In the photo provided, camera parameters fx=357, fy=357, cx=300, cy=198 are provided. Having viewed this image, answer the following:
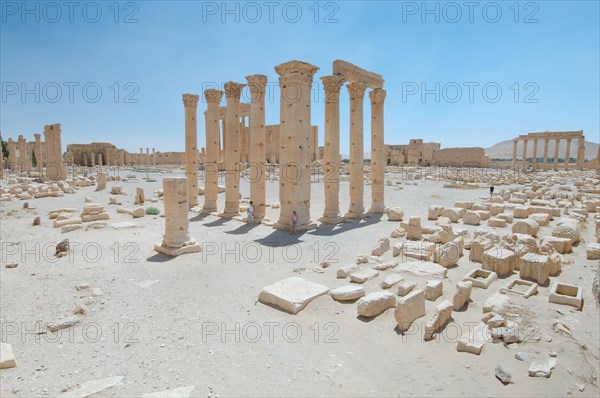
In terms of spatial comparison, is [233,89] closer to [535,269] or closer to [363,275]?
[363,275]

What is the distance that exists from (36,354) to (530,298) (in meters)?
8.62

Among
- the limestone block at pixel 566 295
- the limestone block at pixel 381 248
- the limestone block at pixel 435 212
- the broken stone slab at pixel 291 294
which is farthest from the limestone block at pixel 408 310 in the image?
the limestone block at pixel 435 212

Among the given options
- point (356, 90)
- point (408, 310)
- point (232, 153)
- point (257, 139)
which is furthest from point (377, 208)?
point (408, 310)

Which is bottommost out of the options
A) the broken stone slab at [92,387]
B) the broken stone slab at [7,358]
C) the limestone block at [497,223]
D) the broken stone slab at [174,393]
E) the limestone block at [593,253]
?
the broken stone slab at [92,387]

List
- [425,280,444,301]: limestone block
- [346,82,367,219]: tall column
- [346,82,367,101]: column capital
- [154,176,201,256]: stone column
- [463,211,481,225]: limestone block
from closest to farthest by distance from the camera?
[425,280,444,301]: limestone block → [154,176,201,256]: stone column → [463,211,481,225]: limestone block → [346,82,367,101]: column capital → [346,82,367,219]: tall column

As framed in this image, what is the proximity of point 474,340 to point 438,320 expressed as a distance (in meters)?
0.62

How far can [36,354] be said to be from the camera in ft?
17.9

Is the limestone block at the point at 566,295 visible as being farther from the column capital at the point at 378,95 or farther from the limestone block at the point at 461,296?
the column capital at the point at 378,95

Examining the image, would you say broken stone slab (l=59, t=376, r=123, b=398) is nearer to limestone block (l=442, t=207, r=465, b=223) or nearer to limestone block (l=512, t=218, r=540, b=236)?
limestone block (l=512, t=218, r=540, b=236)

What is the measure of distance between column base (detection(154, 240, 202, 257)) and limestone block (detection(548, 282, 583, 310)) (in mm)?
8791

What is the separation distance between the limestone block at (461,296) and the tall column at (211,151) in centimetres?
1330

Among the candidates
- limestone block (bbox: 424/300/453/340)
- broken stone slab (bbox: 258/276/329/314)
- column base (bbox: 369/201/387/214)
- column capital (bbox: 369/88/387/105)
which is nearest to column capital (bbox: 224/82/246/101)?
column capital (bbox: 369/88/387/105)

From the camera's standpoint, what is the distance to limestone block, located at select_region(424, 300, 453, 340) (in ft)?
18.3

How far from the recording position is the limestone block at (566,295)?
6.60 m
